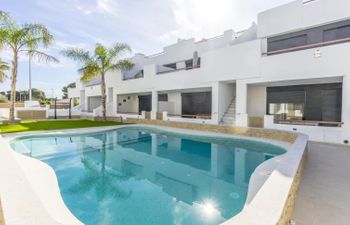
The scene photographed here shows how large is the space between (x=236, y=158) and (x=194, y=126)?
6.98 meters

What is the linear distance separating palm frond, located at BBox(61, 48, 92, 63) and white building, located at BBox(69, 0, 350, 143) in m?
6.75

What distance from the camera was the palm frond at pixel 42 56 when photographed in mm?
16516

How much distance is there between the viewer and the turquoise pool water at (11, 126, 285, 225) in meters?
4.52

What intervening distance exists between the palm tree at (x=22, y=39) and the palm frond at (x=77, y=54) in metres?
2.43

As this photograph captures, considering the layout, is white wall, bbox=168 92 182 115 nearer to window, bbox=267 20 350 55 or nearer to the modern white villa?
the modern white villa

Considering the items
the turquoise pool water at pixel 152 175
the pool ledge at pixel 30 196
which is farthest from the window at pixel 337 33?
the pool ledge at pixel 30 196

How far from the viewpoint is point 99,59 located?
20.1m

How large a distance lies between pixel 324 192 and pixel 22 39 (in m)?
21.2

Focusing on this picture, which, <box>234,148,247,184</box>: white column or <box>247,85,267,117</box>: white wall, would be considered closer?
<box>234,148,247,184</box>: white column

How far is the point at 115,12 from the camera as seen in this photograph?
13281 millimetres

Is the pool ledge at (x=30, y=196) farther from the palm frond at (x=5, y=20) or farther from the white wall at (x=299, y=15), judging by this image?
the white wall at (x=299, y=15)

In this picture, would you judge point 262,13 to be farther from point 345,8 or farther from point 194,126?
point 194,126

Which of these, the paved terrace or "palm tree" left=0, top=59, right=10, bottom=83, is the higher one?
"palm tree" left=0, top=59, right=10, bottom=83

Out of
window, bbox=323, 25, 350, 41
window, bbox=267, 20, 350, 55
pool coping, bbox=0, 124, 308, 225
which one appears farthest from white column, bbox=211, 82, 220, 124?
pool coping, bbox=0, 124, 308, 225
